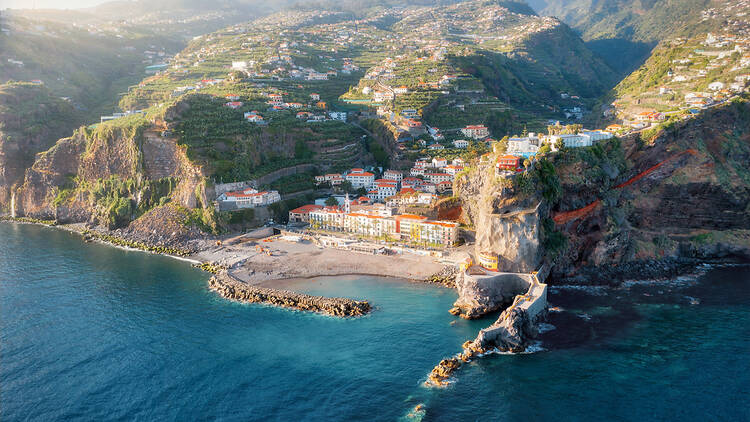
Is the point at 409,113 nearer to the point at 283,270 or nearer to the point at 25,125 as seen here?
the point at 283,270

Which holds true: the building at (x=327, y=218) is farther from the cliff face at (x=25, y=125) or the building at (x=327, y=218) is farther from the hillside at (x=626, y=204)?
the cliff face at (x=25, y=125)

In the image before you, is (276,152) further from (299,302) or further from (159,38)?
(159,38)

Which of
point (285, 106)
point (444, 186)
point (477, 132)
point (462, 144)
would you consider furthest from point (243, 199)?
point (477, 132)

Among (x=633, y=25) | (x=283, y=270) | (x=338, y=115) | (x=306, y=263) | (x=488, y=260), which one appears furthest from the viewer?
(x=633, y=25)

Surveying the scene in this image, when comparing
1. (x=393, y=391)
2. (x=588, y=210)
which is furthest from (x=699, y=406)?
(x=588, y=210)

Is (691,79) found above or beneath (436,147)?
above

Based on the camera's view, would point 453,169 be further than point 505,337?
Yes
